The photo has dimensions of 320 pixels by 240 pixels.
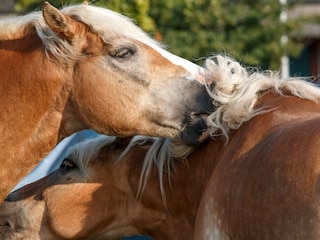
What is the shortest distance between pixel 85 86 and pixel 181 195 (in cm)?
66

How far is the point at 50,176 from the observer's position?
433 cm

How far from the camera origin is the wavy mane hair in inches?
150

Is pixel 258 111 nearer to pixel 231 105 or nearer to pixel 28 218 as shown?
pixel 231 105

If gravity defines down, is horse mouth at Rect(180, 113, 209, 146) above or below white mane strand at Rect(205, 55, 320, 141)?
below

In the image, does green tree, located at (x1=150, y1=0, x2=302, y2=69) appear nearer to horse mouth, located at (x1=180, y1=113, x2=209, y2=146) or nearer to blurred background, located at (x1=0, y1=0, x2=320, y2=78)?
blurred background, located at (x1=0, y1=0, x2=320, y2=78)

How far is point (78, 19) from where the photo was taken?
13.4ft

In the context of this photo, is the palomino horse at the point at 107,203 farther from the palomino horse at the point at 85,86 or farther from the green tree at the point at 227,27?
the green tree at the point at 227,27

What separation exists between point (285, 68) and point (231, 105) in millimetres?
10625

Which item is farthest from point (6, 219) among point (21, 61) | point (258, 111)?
point (258, 111)

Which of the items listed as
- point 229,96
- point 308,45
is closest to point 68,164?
point 229,96

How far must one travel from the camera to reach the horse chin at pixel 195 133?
3951 millimetres

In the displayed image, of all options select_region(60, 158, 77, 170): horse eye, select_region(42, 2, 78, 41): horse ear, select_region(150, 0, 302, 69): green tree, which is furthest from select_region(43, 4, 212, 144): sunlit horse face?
select_region(150, 0, 302, 69): green tree

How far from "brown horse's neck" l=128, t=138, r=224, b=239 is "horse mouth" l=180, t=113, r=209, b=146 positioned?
49mm

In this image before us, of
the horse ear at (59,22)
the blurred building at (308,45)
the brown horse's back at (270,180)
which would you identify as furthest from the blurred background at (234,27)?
the brown horse's back at (270,180)
